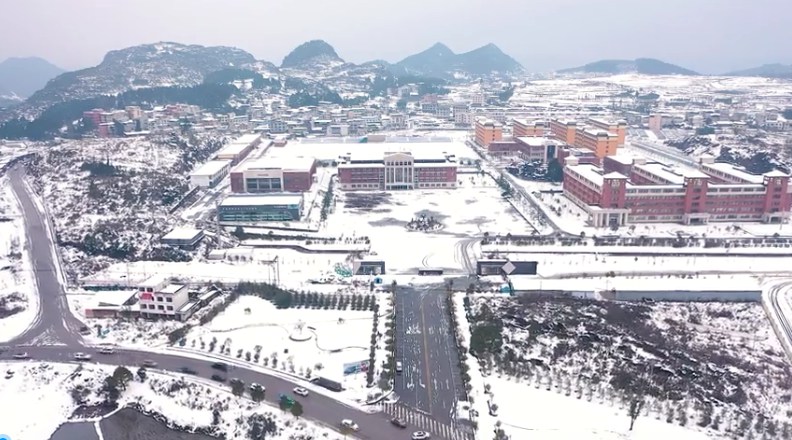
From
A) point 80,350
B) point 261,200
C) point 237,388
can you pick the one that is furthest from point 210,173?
point 237,388

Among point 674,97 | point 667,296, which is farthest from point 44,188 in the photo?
point 674,97

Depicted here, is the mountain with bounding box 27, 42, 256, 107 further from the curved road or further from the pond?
the pond

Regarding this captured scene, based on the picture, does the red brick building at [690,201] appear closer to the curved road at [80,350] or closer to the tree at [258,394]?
the curved road at [80,350]

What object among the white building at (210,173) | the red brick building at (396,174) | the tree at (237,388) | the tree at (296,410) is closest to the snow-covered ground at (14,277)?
the tree at (237,388)

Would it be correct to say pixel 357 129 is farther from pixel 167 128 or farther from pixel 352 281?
pixel 352 281

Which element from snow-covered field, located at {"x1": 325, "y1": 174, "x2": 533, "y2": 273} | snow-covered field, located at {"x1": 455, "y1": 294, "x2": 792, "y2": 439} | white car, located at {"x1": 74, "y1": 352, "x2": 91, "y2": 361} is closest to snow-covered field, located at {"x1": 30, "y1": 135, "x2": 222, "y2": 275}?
white car, located at {"x1": 74, "y1": 352, "x2": 91, "y2": 361}

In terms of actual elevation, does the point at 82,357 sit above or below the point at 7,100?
below

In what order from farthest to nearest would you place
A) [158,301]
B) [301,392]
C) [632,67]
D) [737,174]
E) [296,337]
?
[632,67]
[737,174]
[158,301]
[296,337]
[301,392]

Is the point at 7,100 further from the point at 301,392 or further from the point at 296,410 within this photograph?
the point at 296,410
